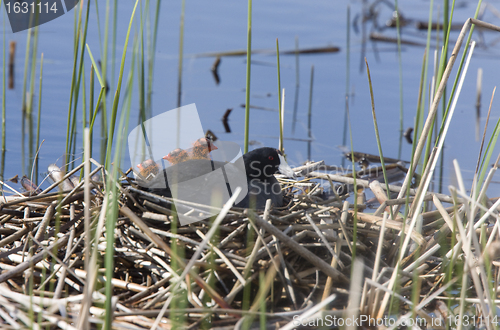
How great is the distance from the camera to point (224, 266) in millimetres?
1941

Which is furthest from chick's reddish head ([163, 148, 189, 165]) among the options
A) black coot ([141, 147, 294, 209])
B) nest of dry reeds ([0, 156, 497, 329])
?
nest of dry reeds ([0, 156, 497, 329])

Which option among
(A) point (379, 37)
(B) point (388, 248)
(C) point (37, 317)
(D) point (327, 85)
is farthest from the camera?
(A) point (379, 37)

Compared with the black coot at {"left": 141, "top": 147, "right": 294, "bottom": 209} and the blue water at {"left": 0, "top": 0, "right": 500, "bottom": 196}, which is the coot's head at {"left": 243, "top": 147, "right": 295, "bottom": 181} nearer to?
the black coot at {"left": 141, "top": 147, "right": 294, "bottom": 209}

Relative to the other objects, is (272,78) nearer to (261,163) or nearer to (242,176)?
(261,163)

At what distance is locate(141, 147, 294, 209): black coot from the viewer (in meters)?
2.30

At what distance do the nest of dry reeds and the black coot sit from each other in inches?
5.9

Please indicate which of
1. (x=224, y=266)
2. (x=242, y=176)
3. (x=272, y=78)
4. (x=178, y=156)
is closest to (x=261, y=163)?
(x=242, y=176)

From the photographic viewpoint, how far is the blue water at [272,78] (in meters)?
4.46

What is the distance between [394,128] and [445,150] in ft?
1.86

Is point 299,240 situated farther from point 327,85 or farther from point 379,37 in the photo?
point 379,37

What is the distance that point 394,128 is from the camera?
479cm

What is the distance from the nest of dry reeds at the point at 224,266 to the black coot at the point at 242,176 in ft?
0.49

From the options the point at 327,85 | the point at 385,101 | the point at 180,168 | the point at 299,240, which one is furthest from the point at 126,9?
the point at 299,240

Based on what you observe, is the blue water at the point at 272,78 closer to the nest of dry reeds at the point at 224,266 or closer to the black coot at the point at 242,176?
the black coot at the point at 242,176
